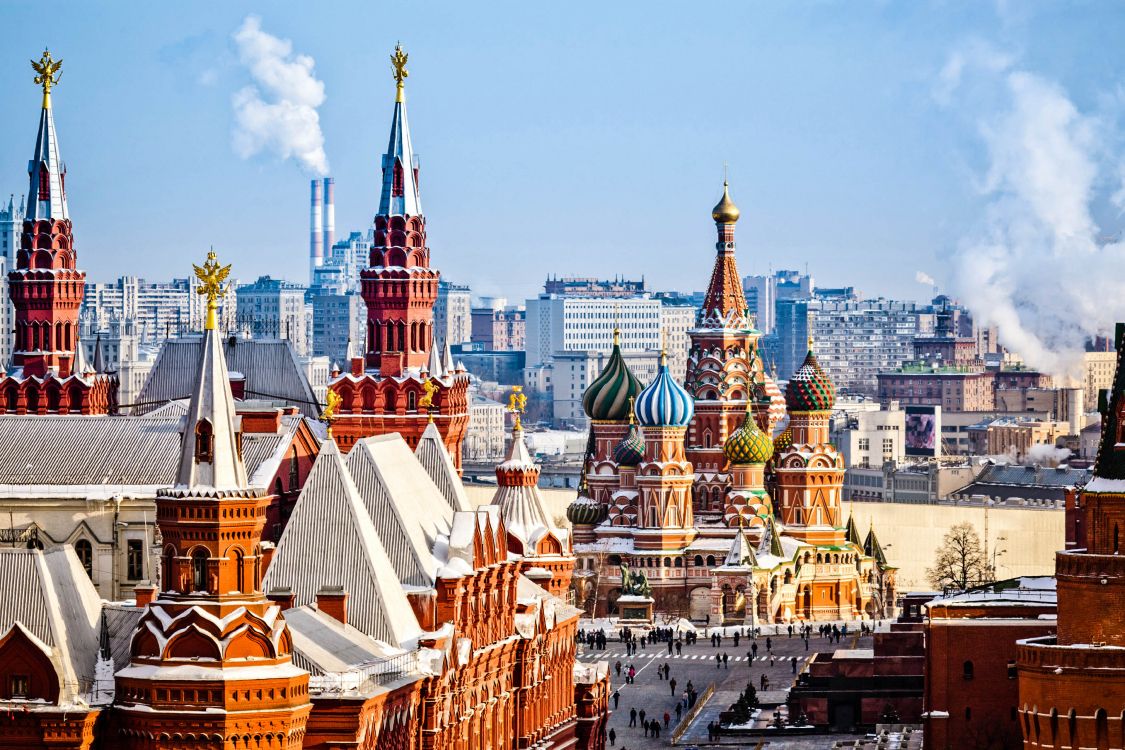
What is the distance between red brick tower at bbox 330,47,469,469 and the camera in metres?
93.6

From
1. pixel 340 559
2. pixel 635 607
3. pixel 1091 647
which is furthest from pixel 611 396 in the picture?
pixel 1091 647

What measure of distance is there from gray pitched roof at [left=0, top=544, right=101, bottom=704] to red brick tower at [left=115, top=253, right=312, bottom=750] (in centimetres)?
177

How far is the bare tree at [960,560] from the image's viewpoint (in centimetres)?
14612

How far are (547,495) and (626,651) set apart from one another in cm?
4368

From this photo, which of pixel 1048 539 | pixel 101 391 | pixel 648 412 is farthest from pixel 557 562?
pixel 1048 539

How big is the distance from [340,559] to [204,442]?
978cm

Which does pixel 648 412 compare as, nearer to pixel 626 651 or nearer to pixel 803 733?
pixel 626 651

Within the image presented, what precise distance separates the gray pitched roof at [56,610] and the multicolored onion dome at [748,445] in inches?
3095

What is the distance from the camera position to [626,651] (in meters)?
122

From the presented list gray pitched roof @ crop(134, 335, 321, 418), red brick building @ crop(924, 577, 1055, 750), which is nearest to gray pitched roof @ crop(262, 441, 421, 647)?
red brick building @ crop(924, 577, 1055, 750)

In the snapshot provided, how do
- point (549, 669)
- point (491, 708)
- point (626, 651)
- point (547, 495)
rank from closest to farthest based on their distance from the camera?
1. point (491, 708)
2. point (549, 669)
3. point (626, 651)
4. point (547, 495)

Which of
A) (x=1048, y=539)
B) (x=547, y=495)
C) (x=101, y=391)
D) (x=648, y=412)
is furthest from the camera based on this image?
(x=547, y=495)

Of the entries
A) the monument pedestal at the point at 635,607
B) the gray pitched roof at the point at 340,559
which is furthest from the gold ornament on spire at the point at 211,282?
the monument pedestal at the point at 635,607

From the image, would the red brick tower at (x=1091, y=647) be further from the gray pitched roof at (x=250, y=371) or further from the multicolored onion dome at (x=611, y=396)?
the multicolored onion dome at (x=611, y=396)
